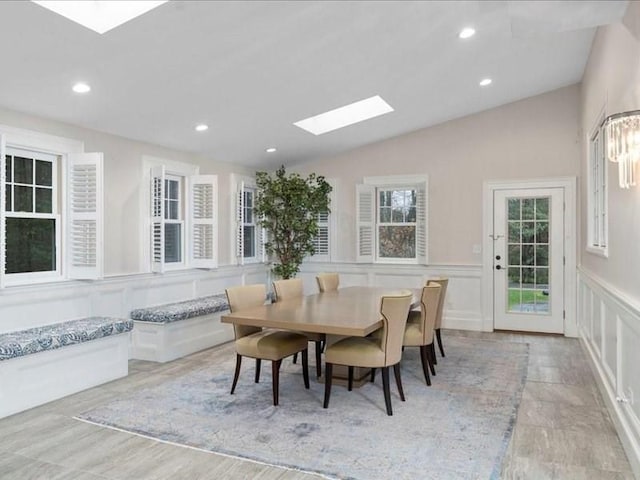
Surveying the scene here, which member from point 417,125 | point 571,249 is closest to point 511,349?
point 571,249

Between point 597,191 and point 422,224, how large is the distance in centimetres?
248

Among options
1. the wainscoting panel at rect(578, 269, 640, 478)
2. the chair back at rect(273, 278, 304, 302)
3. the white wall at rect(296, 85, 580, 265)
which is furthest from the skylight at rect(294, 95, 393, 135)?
the wainscoting panel at rect(578, 269, 640, 478)

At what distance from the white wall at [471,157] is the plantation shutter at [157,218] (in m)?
3.03

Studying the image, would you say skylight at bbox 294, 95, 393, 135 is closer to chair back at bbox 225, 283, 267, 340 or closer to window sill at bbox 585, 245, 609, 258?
chair back at bbox 225, 283, 267, 340

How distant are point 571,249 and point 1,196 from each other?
6268 mm

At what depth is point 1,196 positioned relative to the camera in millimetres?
3809

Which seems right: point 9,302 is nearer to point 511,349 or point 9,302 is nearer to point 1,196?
point 1,196

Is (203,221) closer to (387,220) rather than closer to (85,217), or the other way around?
(85,217)

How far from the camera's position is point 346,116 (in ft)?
20.4

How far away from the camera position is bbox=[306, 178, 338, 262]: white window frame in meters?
7.46

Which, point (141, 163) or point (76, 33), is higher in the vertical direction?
point (76, 33)

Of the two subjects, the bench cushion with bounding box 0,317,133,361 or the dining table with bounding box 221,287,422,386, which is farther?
the bench cushion with bounding box 0,317,133,361

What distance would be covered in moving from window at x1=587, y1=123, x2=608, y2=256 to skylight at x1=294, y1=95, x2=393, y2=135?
2273 millimetres

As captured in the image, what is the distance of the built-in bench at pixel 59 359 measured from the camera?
11.5ft
